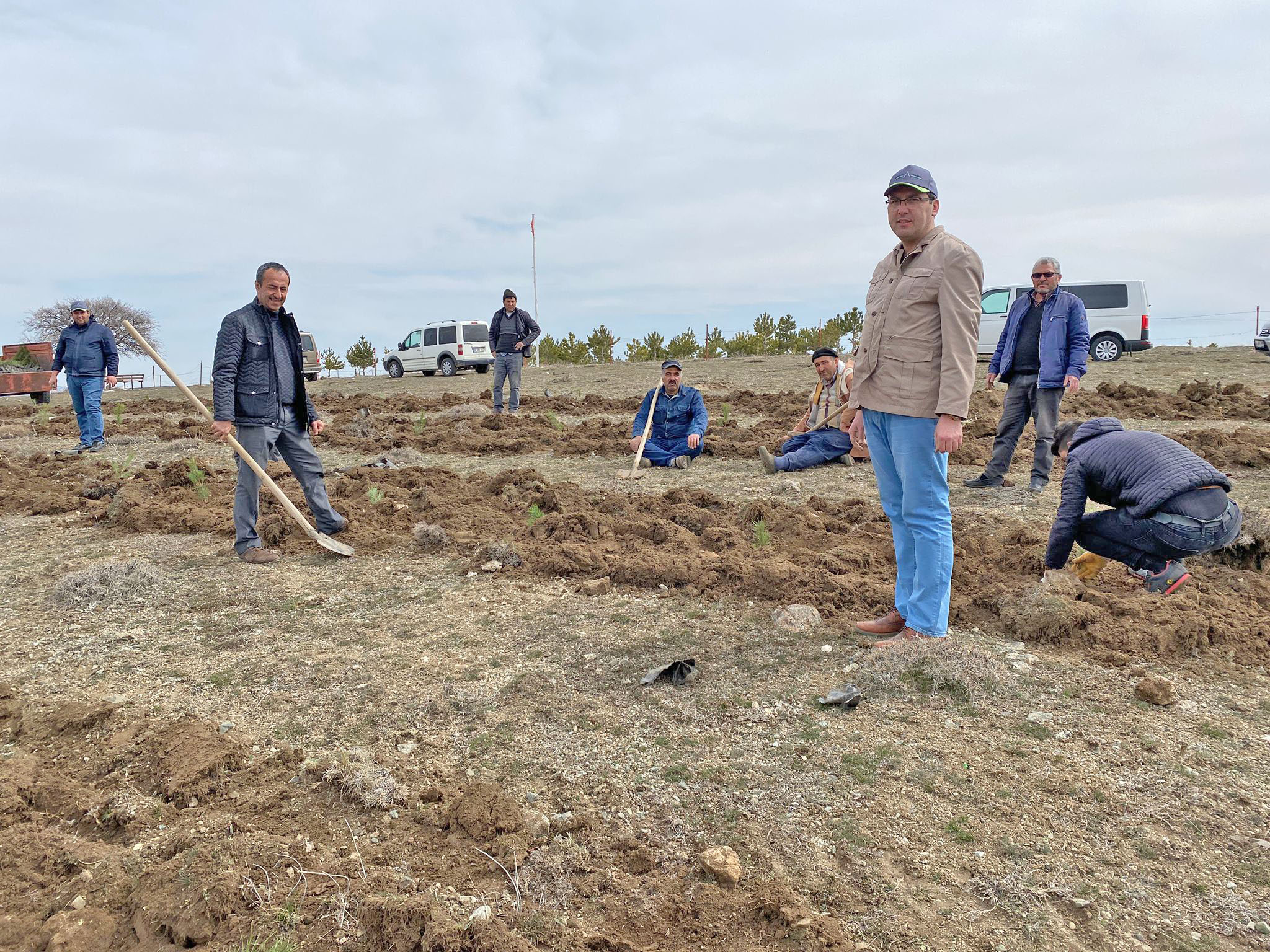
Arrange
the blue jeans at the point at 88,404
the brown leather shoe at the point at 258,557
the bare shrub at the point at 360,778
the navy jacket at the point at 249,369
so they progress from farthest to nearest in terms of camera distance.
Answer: the blue jeans at the point at 88,404
the brown leather shoe at the point at 258,557
the navy jacket at the point at 249,369
the bare shrub at the point at 360,778

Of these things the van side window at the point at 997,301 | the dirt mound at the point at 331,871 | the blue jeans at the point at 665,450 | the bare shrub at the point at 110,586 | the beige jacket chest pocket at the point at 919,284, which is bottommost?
the dirt mound at the point at 331,871

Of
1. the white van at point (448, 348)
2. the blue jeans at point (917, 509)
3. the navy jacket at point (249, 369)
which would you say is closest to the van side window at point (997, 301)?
the white van at point (448, 348)

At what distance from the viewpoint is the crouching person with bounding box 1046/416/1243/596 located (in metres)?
3.88

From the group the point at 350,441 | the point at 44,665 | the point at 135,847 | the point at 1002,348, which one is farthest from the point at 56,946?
the point at 350,441

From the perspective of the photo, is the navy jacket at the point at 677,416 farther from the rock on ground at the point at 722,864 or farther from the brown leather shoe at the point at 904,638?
the rock on ground at the point at 722,864

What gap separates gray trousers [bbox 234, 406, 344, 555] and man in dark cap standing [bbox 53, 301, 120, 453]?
18.1ft

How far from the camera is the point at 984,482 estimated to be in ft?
22.8

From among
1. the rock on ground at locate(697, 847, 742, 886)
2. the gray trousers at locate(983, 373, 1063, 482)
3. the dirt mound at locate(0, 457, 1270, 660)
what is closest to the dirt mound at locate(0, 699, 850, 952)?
the rock on ground at locate(697, 847, 742, 886)

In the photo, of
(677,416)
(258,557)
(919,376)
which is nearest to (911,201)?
(919,376)

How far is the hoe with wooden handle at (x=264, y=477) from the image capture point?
5.04 metres

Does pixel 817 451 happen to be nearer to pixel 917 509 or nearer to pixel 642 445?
pixel 642 445

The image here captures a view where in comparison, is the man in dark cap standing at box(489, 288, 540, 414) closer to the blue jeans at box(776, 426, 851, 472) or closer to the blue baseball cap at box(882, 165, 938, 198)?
the blue jeans at box(776, 426, 851, 472)

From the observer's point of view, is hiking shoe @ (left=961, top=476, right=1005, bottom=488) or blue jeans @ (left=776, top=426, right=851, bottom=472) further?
blue jeans @ (left=776, top=426, right=851, bottom=472)

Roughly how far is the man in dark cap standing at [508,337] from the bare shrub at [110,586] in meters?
7.41
